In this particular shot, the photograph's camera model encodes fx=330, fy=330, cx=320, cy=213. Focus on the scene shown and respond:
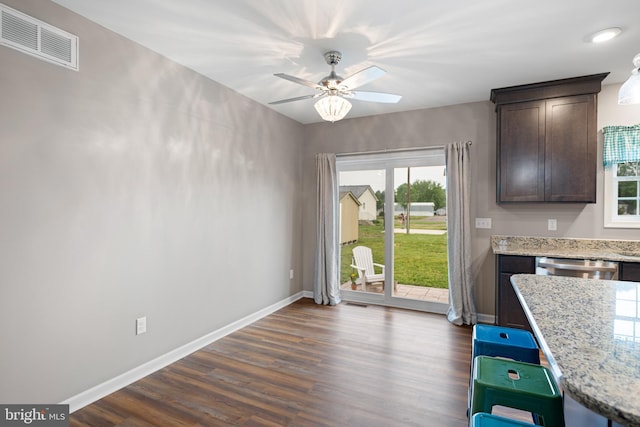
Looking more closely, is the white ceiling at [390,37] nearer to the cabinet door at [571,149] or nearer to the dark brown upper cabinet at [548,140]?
the dark brown upper cabinet at [548,140]

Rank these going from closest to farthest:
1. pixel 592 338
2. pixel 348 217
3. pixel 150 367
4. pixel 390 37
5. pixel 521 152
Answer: pixel 592 338 → pixel 390 37 → pixel 150 367 → pixel 521 152 → pixel 348 217

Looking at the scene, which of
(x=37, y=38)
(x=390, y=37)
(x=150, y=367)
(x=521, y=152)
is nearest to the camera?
(x=37, y=38)

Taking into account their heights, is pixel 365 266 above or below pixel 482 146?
below

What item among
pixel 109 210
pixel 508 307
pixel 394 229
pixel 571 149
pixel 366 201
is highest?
pixel 571 149

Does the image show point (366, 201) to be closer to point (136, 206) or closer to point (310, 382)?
point (310, 382)

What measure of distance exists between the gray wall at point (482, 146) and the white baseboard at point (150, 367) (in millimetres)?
2639

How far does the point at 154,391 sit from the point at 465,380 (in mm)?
2358

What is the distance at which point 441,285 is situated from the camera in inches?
169

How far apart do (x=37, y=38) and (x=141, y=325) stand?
2100 mm

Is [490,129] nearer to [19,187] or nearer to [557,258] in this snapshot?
[557,258]

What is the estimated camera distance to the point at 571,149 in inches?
130

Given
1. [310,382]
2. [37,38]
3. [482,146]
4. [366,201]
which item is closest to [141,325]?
[310,382]

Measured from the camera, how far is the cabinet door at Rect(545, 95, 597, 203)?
3.25 m

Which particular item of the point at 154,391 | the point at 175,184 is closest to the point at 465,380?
the point at 154,391
